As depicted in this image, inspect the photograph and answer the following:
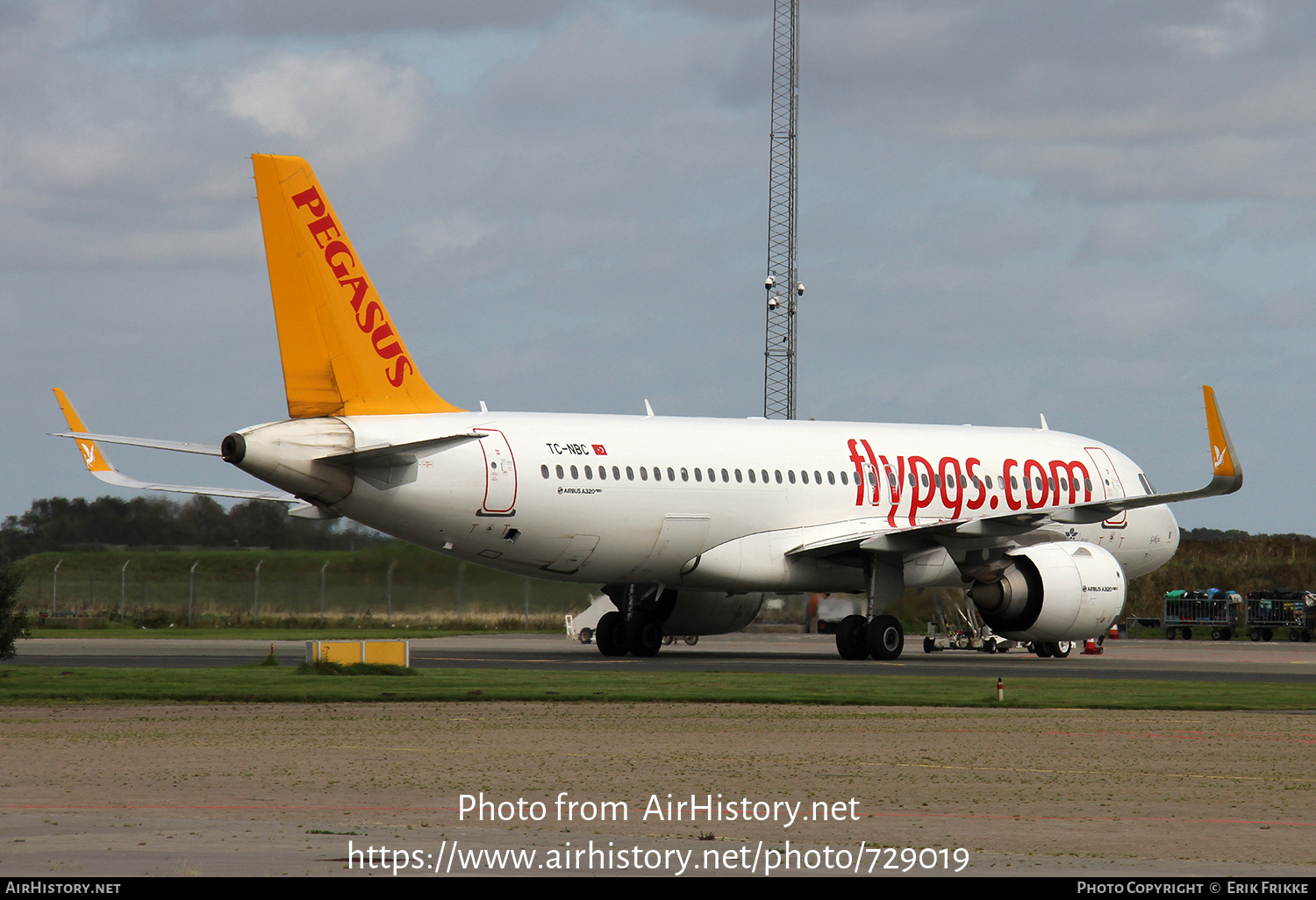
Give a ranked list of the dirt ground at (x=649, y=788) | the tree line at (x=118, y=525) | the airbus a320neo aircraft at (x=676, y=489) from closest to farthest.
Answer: the dirt ground at (x=649, y=788) < the airbus a320neo aircraft at (x=676, y=489) < the tree line at (x=118, y=525)

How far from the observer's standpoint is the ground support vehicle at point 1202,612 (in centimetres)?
5847

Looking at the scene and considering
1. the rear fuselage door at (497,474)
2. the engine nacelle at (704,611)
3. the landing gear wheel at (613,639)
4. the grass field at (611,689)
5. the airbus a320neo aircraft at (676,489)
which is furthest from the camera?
the engine nacelle at (704,611)

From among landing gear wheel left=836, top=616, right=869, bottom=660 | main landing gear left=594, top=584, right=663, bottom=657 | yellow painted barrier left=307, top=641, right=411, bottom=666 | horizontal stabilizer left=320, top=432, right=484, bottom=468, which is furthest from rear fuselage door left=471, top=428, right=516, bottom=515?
landing gear wheel left=836, top=616, right=869, bottom=660

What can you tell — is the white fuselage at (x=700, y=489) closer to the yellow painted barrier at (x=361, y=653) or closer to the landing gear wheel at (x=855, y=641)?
the landing gear wheel at (x=855, y=641)

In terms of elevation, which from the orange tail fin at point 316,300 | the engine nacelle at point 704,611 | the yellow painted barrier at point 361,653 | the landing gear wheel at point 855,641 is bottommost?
the yellow painted barrier at point 361,653

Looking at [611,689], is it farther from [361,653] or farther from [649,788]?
[649,788]

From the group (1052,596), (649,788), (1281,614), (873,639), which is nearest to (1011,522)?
(1052,596)

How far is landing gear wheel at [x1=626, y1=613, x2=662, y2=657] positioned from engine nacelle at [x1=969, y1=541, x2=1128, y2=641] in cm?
639

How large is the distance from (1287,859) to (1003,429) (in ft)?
95.0

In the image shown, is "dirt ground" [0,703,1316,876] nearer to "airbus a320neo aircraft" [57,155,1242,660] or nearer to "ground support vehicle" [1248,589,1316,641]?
"airbus a320neo aircraft" [57,155,1242,660]

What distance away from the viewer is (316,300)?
26969mm

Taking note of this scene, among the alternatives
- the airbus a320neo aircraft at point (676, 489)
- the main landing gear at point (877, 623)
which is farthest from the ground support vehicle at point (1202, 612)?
the main landing gear at point (877, 623)

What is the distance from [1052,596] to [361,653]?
13.3 meters

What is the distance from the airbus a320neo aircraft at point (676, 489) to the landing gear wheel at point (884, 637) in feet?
0.16
